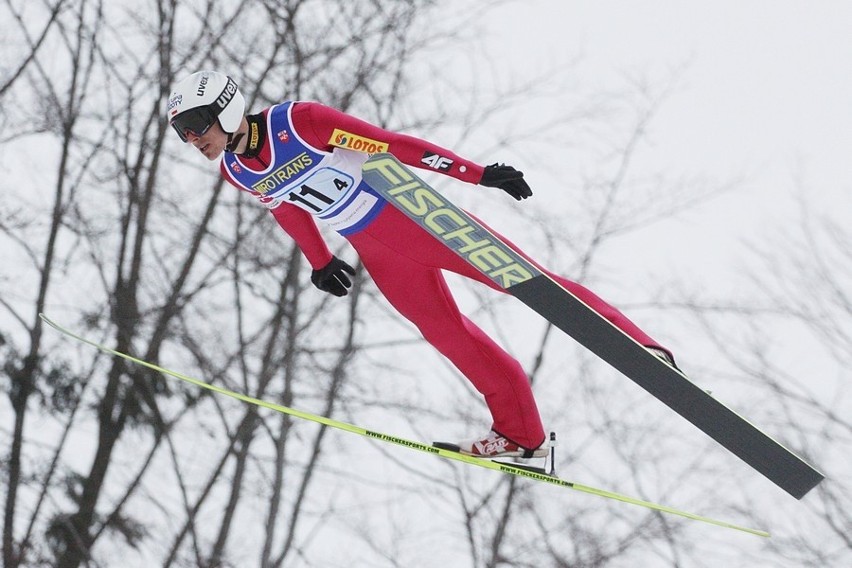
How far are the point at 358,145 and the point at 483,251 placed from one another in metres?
0.59

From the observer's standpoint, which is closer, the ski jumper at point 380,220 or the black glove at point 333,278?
the ski jumper at point 380,220

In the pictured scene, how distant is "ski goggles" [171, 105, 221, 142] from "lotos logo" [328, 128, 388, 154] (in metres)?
0.41

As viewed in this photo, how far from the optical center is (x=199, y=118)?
13.0 feet

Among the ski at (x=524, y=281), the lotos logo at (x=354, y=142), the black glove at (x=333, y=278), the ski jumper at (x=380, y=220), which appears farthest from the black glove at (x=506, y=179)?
the black glove at (x=333, y=278)

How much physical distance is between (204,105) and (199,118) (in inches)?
1.9

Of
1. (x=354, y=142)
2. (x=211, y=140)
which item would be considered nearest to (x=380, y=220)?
(x=354, y=142)

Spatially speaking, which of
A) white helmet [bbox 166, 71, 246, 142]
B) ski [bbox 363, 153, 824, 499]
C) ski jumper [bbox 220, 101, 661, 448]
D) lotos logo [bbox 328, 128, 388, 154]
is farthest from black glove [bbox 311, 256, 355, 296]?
white helmet [bbox 166, 71, 246, 142]

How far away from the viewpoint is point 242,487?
10242mm

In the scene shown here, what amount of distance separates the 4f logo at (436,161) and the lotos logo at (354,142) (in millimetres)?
149

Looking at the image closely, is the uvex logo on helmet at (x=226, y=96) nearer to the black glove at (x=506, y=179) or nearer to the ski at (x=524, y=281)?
the ski at (x=524, y=281)

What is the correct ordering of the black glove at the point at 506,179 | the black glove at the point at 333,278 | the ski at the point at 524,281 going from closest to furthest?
the black glove at the point at 506,179, the ski at the point at 524,281, the black glove at the point at 333,278

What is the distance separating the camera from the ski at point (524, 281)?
409cm

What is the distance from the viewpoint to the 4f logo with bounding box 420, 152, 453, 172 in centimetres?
402

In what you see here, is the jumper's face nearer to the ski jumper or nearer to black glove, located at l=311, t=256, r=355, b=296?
the ski jumper
